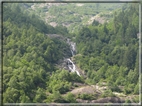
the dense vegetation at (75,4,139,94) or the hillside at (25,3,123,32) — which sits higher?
the hillside at (25,3,123,32)

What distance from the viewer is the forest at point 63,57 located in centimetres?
2106

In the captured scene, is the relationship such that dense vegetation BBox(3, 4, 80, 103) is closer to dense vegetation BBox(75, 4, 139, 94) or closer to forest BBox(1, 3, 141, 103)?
forest BBox(1, 3, 141, 103)


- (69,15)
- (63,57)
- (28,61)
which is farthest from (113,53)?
(69,15)

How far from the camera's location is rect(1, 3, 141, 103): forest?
2106cm

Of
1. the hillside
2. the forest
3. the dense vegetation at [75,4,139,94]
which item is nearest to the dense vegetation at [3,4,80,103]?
the forest

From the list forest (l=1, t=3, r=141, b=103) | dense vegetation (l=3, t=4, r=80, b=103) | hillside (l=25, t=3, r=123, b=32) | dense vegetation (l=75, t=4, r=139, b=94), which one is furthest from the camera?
hillside (l=25, t=3, r=123, b=32)

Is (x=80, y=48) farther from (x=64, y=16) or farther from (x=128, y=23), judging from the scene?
(x=64, y=16)

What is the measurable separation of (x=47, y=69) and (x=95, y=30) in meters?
14.4

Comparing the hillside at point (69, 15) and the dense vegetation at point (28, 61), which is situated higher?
the hillside at point (69, 15)

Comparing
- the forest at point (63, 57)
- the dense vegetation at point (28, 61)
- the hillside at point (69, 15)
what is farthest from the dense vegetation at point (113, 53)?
the hillside at point (69, 15)

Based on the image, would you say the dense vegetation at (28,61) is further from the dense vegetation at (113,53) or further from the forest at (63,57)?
the dense vegetation at (113,53)

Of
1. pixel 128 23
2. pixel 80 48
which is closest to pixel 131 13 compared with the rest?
pixel 128 23

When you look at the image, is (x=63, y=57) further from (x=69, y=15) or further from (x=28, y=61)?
(x=69, y=15)

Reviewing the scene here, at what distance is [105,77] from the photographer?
28.9m
